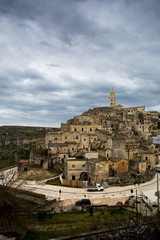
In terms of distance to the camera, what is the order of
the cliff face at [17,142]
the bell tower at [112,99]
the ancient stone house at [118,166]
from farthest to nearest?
the bell tower at [112,99] → the cliff face at [17,142] → the ancient stone house at [118,166]

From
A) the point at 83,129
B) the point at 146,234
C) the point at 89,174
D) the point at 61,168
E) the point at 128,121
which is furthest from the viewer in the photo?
the point at 128,121

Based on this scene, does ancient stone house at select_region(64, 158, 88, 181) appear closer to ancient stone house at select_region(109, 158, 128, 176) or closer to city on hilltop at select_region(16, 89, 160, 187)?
city on hilltop at select_region(16, 89, 160, 187)

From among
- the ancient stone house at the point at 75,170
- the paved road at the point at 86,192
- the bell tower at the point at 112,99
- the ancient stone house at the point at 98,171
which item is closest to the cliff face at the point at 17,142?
the ancient stone house at the point at 75,170

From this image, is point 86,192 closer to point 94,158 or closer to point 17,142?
point 94,158

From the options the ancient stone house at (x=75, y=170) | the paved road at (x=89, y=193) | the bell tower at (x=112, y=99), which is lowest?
the paved road at (x=89, y=193)

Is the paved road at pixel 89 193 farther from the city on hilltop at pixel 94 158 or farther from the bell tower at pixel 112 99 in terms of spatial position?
the bell tower at pixel 112 99

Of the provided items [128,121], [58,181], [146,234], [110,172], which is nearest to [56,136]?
[58,181]

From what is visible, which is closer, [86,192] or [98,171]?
[86,192]

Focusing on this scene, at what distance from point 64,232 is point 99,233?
4640 mm

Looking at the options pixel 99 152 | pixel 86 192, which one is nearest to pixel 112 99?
pixel 99 152

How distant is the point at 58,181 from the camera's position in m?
39.1

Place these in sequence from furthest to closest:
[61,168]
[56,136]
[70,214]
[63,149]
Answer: [56,136] → [63,149] → [61,168] → [70,214]

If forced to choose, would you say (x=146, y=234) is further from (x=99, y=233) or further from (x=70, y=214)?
(x=70, y=214)

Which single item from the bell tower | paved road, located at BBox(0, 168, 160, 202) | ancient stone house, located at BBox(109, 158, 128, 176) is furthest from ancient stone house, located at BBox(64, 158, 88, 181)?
the bell tower
